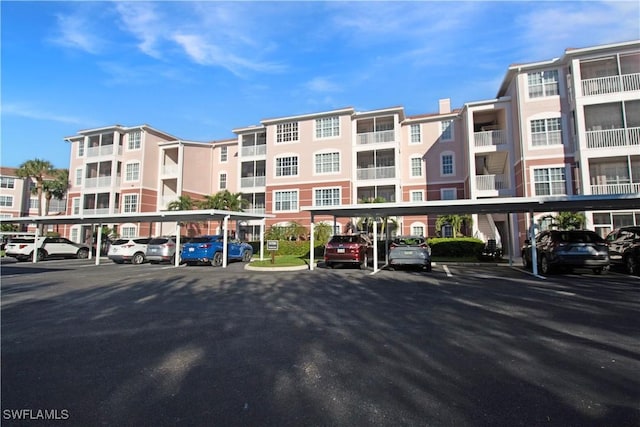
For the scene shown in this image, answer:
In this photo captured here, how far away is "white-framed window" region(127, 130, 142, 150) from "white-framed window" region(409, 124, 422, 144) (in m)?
25.7

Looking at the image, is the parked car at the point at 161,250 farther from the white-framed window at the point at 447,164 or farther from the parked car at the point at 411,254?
the white-framed window at the point at 447,164

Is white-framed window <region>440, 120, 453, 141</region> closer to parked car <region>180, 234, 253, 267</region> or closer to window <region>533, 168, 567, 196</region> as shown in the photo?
window <region>533, 168, 567, 196</region>

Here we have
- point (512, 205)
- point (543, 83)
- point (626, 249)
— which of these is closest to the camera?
point (626, 249)

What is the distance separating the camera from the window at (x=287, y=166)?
30.4 meters

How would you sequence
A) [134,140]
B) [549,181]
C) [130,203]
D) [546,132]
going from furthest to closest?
1. [134,140]
2. [130,203]
3. [546,132]
4. [549,181]

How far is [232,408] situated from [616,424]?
314cm

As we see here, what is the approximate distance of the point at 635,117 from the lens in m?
20.5

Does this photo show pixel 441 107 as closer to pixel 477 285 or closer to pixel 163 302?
pixel 477 285

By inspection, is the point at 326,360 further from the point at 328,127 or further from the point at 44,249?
the point at 328,127

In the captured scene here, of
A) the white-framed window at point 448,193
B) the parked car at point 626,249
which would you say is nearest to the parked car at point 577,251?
the parked car at point 626,249

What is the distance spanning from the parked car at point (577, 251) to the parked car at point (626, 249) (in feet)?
3.04

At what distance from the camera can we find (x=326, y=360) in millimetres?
4273

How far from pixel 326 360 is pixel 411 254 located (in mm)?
10342

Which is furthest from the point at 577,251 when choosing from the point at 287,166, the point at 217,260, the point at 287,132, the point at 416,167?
the point at 287,132
